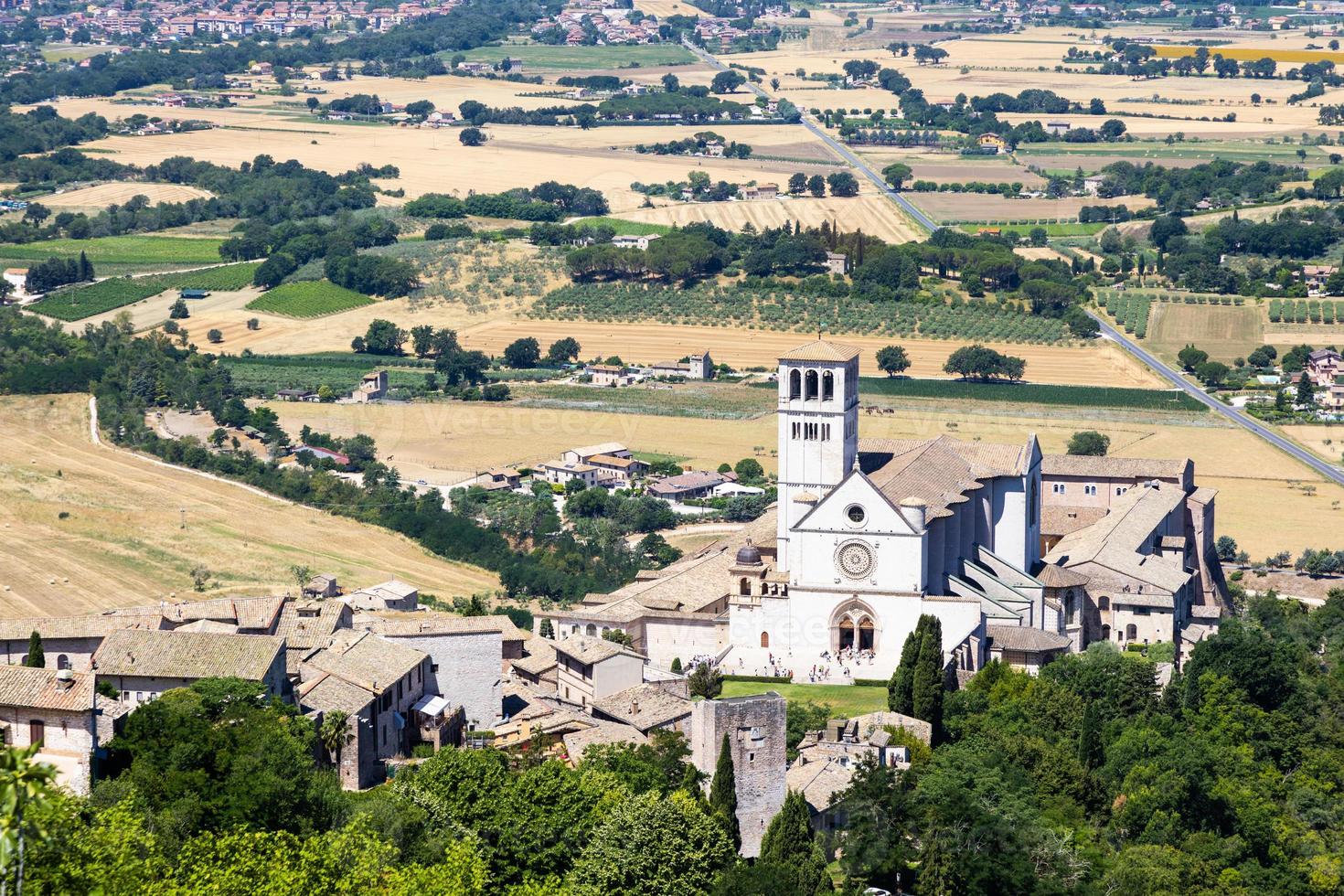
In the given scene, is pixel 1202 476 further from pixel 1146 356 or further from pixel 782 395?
pixel 782 395

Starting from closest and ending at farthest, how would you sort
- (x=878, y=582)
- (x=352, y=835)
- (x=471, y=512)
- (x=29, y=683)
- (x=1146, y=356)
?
(x=352, y=835), (x=29, y=683), (x=878, y=582), (x=471, y=512), (x=1146, y=356)

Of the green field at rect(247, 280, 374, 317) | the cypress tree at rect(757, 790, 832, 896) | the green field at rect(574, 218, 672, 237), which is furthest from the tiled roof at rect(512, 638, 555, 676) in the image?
the green field at rect(574, 218, 672, 237)

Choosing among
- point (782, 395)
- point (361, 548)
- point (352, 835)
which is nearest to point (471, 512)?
point (361, 548)

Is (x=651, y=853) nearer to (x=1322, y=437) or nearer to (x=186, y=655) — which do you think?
(x=186, y=655)

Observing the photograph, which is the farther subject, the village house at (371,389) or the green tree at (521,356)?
the green tree at (521,356)

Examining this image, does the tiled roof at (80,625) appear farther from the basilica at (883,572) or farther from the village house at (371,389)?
the village house at (371,389)

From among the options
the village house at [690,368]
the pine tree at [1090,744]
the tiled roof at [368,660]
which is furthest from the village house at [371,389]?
the pine tree at [1090,744]

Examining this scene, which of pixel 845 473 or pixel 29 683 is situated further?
pixel 845 473
